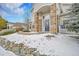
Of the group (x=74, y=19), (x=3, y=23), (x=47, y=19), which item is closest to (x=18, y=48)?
(x=3, y=23)

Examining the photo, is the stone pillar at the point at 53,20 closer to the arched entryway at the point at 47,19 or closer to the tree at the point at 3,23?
the arched entryway at the point at 47,19

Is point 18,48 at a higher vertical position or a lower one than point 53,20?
lower

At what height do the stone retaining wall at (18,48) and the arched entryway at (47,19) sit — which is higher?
the arched entryway at (47,19)

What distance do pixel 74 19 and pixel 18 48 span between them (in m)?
0.60

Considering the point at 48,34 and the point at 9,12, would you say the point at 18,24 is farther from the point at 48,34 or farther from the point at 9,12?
the point at 48,34

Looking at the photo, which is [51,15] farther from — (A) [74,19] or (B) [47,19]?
(A) [74,19]

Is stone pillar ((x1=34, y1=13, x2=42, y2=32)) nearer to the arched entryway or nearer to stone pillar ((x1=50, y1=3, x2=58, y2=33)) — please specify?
the arched entryway

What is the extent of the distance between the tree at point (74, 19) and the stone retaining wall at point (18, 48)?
1.32ft

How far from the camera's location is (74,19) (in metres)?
1.51

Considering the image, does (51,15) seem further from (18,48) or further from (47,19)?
(18,48)

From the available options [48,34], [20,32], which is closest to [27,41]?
[20,32]

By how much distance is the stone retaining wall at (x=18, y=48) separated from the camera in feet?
4.94

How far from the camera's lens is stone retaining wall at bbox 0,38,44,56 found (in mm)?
1506

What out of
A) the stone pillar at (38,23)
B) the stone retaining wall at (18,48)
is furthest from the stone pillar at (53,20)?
the stone retaining wall at (18,48)
